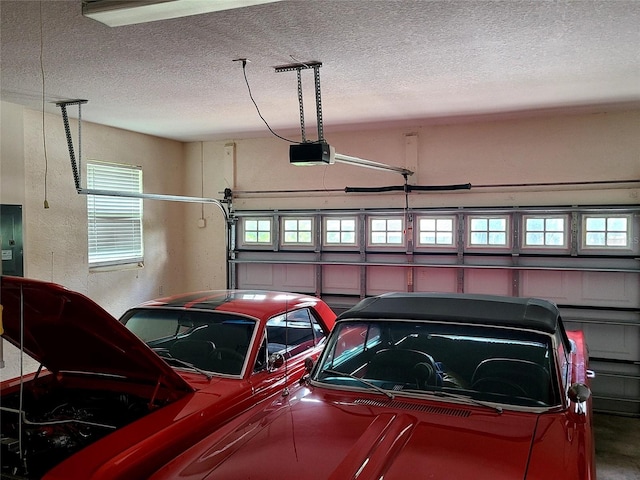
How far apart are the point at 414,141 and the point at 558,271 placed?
2502mm

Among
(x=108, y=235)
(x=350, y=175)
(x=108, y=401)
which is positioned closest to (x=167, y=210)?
(x=108, y=235)

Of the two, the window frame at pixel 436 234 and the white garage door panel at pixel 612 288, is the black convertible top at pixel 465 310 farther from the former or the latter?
the window frame at pixel 436 234

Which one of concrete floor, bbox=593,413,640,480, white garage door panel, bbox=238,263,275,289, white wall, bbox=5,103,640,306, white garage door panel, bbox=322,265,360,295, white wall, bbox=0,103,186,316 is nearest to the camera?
concrete floor, bbox=593,413,640,480

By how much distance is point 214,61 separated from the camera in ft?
13.6

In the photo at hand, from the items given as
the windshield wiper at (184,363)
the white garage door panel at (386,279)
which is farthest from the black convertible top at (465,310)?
the white garage door panel at (386,279)

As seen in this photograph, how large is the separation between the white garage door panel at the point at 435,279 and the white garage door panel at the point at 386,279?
0.19 metres

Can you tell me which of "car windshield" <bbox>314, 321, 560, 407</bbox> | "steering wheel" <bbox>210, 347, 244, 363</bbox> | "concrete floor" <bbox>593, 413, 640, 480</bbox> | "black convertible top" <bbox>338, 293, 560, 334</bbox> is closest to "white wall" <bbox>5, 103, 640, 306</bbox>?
"concrete floor" <bbox>593, 413, 640, 480</bbox>

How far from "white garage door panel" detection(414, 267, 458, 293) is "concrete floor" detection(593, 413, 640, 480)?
7.52 ft

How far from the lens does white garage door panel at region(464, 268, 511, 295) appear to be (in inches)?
264

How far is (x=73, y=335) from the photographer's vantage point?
3.15 metres

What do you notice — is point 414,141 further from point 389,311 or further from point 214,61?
point 389,311

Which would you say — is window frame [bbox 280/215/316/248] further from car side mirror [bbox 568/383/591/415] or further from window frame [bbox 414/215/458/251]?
car side mirror [bbox 568/383/591/415]

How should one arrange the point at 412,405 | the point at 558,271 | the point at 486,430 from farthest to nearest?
the point at 558,271 < the point at 412,405 < the point at 486,430

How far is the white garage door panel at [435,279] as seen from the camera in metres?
6.95
